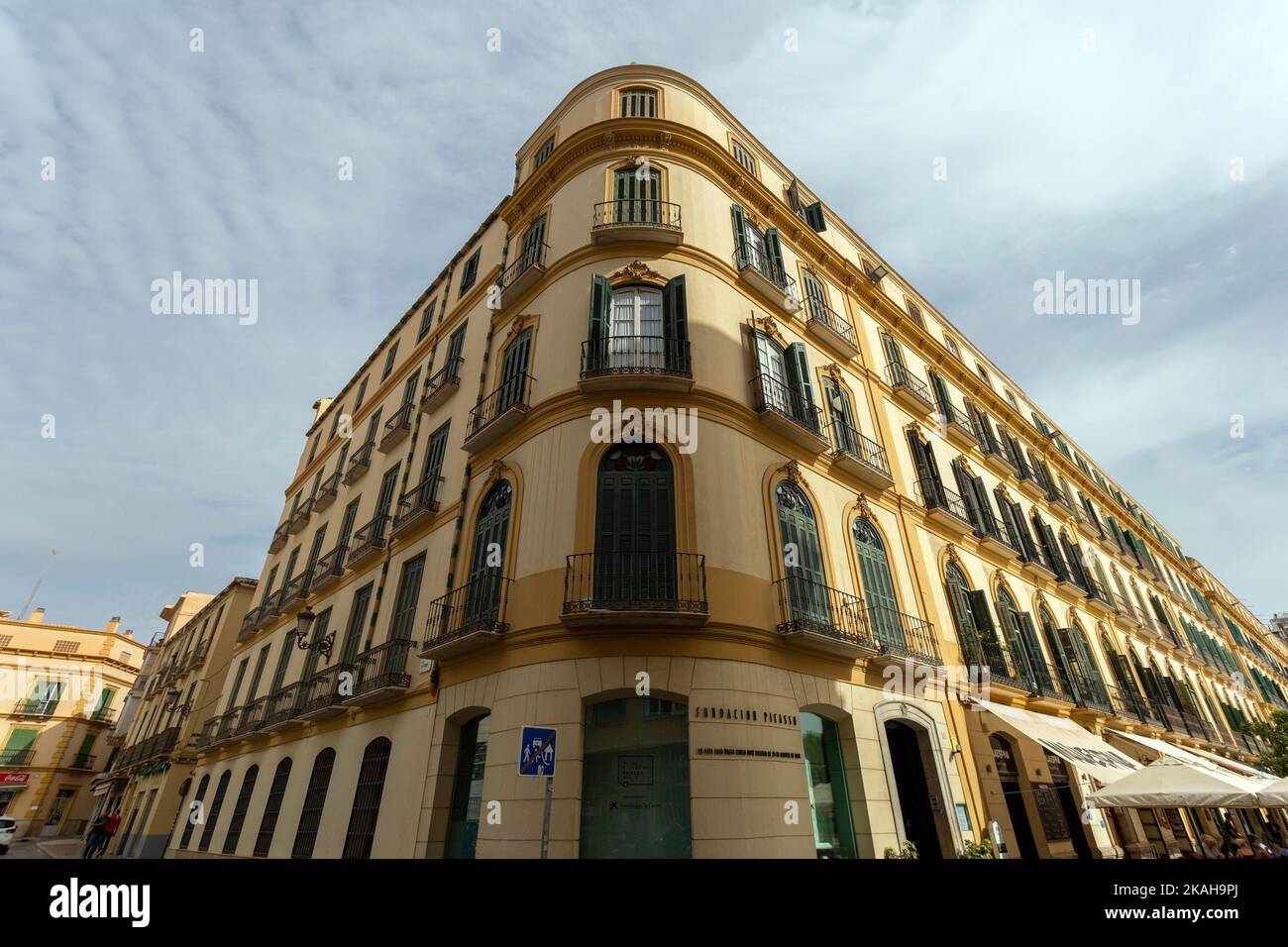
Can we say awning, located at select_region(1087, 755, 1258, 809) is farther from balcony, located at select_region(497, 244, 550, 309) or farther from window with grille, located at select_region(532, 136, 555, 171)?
window with grille, located at select_region(532, 136, 555, 171)

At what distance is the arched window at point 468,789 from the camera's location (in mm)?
11219

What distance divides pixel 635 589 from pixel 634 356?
511 cm

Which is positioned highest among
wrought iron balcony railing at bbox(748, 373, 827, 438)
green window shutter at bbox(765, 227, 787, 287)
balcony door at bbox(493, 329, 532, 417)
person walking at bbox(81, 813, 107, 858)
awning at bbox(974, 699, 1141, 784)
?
green window shutter at bbox(765, 227, 787, 287)

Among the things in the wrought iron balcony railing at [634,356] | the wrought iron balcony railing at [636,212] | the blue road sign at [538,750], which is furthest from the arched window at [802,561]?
the wrought iron balcony railing at [636,212]

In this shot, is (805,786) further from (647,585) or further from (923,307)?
(923,307)

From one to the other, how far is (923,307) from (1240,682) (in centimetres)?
3452

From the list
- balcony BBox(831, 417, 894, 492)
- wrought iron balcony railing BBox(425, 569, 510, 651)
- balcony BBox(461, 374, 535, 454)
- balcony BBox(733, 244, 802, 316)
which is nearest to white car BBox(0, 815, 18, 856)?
wrought iron balcony railing BBox(425, 569, 510, 651)

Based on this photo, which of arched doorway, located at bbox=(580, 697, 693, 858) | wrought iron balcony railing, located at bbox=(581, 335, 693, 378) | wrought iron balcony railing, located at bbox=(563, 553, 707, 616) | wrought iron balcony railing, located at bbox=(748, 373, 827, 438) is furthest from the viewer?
wrought iron balcony railing, located at bbox=(748, 373, 827, 438)

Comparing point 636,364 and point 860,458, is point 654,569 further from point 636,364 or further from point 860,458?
point 860,458

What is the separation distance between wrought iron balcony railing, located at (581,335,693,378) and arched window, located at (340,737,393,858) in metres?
9.62

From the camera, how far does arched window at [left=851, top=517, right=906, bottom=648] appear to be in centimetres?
1374

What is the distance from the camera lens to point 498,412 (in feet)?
46.5

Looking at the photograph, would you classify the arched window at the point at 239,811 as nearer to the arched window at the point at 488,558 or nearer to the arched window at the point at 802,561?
the arched window at the point at 488,558

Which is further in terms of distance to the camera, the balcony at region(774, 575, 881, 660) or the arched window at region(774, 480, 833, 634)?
the arched window at region(774, 480, 833, 634)
